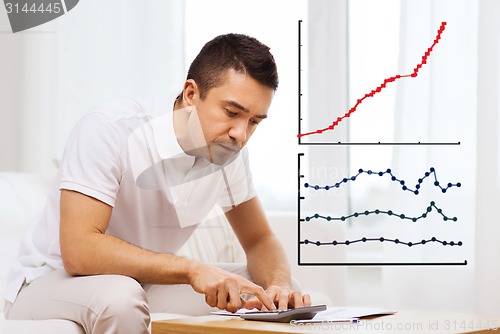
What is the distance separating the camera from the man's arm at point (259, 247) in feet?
5.64

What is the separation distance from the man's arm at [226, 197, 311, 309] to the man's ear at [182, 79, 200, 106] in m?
0.31

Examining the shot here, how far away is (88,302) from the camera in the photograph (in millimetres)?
1410

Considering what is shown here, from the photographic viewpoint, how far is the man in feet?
4.67

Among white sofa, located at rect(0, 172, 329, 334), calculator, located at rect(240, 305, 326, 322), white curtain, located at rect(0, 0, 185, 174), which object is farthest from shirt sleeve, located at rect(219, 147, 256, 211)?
white curtain, located at rect(0, 0, 185, 174)

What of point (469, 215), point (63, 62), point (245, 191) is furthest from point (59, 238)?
point (63, 62)

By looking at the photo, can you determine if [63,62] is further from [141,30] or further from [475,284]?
[475,284]

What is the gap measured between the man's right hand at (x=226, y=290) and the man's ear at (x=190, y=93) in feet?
1.42

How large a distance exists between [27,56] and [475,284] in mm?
1892

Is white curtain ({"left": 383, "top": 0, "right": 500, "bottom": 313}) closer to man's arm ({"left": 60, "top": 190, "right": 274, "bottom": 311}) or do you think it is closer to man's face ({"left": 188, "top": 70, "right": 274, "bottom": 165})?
man's face ({"left": 188, "top": 70, "right": 274, "bottom": 165})

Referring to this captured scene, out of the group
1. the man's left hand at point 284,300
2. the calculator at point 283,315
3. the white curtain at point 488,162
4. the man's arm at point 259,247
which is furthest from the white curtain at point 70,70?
the calculator at point 283,315

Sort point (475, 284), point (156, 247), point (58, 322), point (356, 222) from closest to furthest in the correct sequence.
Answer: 1. point (58, 322)
2. point (156, 247)
3. point (475, 284)
4. point (356, 222)

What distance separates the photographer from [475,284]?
2.55 meters

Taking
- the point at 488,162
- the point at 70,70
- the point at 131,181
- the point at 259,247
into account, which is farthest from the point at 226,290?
the point at 70,70

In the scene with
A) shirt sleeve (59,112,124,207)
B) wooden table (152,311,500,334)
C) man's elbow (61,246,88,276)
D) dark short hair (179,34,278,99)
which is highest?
dark short hair (179,34,278,99)
